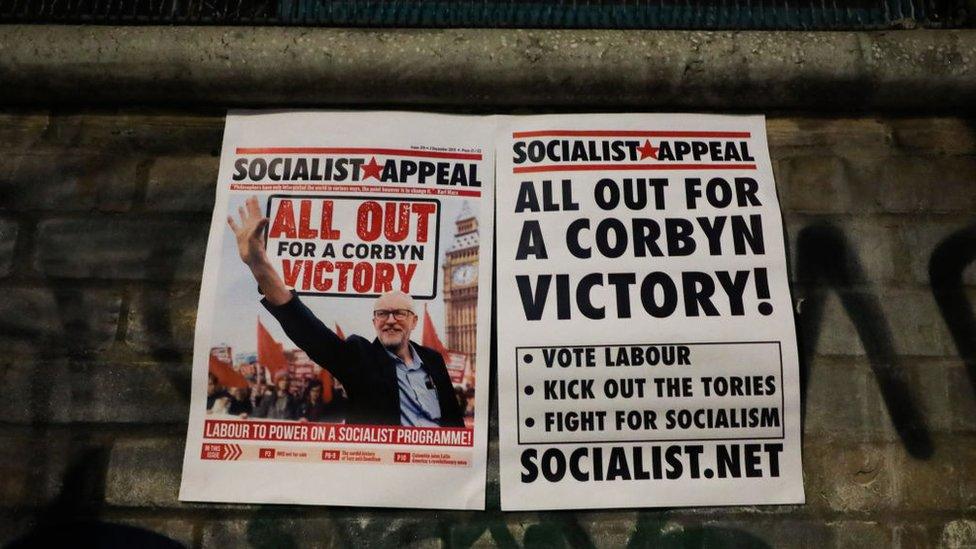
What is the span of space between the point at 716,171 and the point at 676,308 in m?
0.36

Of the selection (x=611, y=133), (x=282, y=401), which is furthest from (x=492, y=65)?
(x=282, y=401)

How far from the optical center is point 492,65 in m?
1.52

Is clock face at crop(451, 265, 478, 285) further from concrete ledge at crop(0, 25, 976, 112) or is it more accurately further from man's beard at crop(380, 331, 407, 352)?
concrete ledge at crop(0, 25, 976, 112)

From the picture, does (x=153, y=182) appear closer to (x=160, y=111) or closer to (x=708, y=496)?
(x=160, y=111)

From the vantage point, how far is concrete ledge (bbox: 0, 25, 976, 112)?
152 centimetres

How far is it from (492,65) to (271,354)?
32.6 inches

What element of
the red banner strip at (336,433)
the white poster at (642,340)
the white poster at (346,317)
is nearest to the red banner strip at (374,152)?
the white poster at (346,317)

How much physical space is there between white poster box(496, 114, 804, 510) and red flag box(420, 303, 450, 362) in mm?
128

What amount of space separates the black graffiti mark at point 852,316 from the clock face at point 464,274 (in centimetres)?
75

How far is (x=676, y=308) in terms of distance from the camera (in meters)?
1.43

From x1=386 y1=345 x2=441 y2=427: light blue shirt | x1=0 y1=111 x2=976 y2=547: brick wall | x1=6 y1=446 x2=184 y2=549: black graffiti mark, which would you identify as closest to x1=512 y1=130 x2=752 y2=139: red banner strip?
x1=0 y1=111 x2=976 y2=547: brick wall

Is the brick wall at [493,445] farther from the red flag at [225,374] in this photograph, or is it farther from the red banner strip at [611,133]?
the red banner strip at [611,133]

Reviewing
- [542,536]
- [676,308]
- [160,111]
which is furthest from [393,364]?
[160,111]

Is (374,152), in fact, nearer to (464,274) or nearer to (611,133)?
(464,274)
